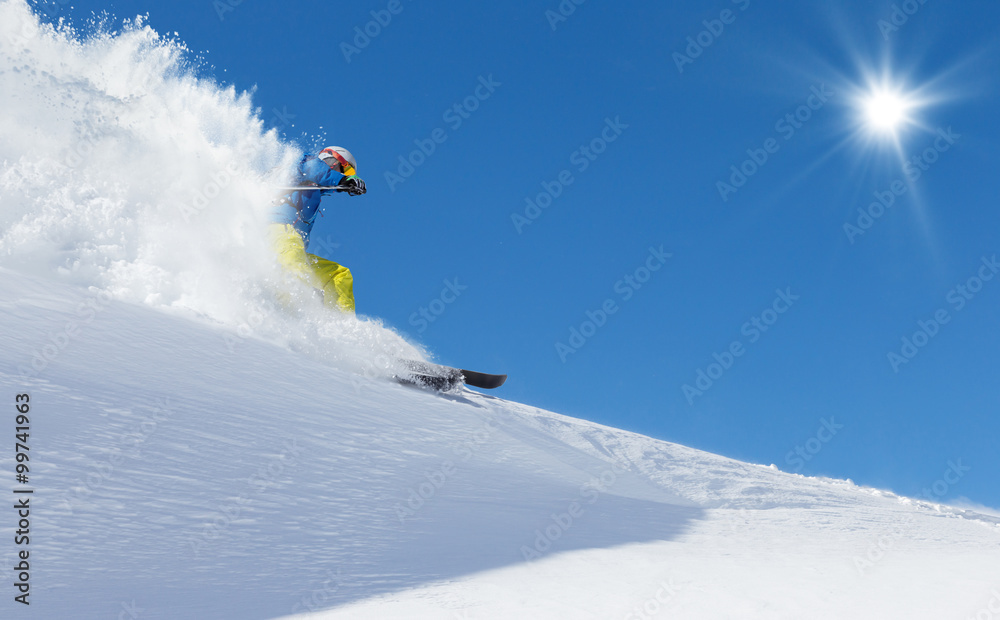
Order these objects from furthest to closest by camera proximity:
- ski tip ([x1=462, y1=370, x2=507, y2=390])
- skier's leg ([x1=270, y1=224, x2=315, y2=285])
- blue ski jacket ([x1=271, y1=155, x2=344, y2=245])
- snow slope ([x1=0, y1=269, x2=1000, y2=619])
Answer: ski tip ([x1=462, y1=370, x2=507, y2=390]), blue ski jacket ([x1=271, y1=155, x2=344, y2=245]), skier's leg ([x1=270, y1=224, x2=315, y2=285]), snow slope ([x1=0, y1=269, x2=1000, y2=619])

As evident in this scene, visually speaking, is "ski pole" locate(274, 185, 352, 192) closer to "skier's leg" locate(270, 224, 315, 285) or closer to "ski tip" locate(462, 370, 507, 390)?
"skier's leg" locate(270, 224, 315, 285)

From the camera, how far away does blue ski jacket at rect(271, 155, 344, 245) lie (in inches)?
317

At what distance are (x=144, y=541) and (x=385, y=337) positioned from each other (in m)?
4.97

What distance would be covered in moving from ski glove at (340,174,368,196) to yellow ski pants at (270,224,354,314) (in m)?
0.83

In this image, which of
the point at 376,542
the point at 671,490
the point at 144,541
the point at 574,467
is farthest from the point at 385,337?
the point at 144,541

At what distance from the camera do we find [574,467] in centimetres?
564

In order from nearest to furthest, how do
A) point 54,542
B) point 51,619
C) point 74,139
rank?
point 51,619 → point 54,542 → point 74,139

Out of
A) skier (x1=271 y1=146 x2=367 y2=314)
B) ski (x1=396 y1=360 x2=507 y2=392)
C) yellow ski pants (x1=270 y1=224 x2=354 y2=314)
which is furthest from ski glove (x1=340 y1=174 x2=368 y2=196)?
ski (x1=396 y1=360 x2=507 y2=392)

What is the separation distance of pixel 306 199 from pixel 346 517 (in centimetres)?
550

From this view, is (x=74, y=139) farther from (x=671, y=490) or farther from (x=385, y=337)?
(x=671, y=490)

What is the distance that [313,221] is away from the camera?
8.32 metres

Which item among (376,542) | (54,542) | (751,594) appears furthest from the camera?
(376,542)

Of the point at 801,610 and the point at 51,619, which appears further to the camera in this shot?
the point at 801,610

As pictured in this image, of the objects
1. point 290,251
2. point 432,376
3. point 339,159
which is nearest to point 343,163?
point 339,159
